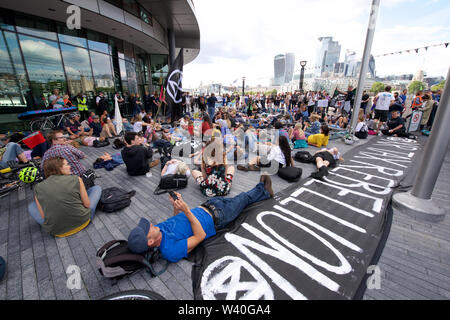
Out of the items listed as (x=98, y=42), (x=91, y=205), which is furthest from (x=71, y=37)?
(x=91, y=205)

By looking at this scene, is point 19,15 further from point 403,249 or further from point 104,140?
point 403,249

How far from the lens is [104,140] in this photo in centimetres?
806

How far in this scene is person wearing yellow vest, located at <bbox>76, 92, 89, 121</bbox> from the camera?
32.6 ft

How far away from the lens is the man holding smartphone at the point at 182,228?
2.09 m

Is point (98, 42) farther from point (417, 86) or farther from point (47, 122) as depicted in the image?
point (417, 86)

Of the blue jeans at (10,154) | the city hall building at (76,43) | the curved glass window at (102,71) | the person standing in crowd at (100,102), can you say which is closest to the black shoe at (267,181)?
the blue jeans at (10,154)

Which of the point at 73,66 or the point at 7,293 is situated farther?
the point at 73,66

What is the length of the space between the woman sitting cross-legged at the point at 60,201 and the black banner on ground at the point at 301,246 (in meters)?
1.96

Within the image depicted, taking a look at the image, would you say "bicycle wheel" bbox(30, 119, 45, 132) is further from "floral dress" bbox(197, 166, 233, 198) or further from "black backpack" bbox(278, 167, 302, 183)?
"black backpack" bbox(278, 167, 302, 183)

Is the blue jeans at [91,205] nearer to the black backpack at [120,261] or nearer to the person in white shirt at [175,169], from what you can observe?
the black backpack at [120,261]

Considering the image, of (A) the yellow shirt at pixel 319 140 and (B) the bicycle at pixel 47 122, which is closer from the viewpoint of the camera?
(A) the yellow shirt at pixel 319 140
